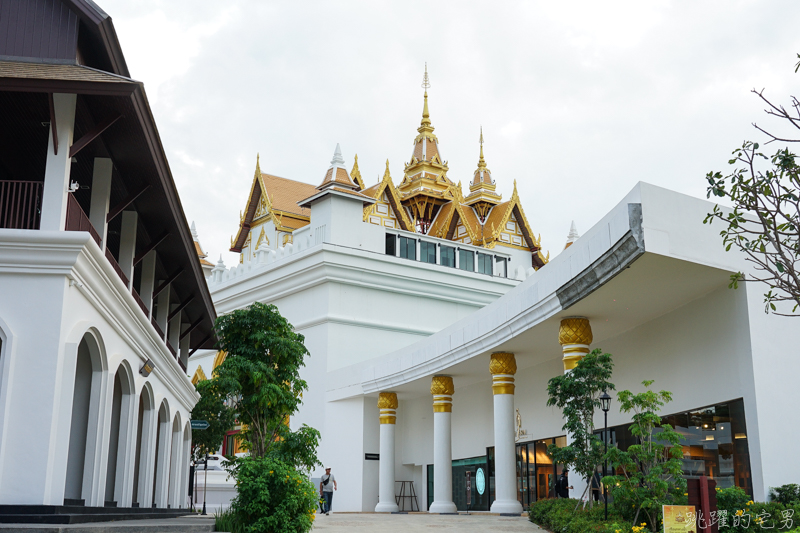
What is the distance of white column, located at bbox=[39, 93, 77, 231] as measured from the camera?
9195 millimetres

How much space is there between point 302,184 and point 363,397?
1761 cm

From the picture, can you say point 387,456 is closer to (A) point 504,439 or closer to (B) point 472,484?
(B) point 472,484

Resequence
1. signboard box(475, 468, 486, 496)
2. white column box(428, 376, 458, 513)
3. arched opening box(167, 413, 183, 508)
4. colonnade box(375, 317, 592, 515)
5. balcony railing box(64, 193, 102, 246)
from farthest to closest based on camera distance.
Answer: signboard box(475, 468, 486, 496) → white column box(428, 376, 458, 513) → arched opening box(167, 413, 183, 508) → colonnade box(375, 317, 592, 515) → balcony railing box(64, 193, 102, 246)

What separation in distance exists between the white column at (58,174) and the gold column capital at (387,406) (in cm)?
1754

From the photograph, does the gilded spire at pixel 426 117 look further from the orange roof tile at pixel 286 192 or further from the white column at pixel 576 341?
the white column at pixel 576 341

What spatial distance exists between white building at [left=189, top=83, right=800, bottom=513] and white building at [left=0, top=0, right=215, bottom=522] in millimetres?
7075

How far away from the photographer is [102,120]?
991 cm

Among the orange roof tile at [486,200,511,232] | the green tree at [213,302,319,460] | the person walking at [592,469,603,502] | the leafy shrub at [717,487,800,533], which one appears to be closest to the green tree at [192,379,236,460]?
the green tree at [213,302,319,460]

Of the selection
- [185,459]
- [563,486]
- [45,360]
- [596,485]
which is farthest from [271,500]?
[185,459]

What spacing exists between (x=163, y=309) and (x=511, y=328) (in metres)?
7.38

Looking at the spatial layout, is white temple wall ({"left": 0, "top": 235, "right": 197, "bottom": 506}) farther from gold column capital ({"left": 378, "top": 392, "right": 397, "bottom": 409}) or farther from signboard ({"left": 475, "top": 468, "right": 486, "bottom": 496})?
signboard ({"left": 475, "top": 468, "right": 486, "bottom": 496})

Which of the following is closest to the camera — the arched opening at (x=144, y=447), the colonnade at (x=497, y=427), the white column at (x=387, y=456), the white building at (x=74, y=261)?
the white building at (x=74, y=261)

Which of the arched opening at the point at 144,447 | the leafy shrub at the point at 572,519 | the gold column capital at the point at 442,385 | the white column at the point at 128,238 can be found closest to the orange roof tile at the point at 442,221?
the gold column capital at the point at 442,385

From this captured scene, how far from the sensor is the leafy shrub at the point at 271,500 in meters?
11.4
